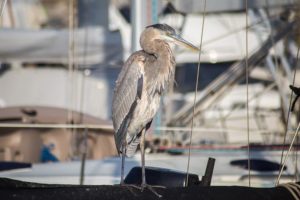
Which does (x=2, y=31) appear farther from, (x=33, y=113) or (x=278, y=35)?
(x=278, y=35)

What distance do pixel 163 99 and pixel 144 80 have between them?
613 cm

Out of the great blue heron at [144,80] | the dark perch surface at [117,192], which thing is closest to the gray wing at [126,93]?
the great blue heron at [144,80]

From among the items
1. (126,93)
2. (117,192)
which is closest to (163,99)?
(126,93)

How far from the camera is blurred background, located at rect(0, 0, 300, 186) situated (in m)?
9.45

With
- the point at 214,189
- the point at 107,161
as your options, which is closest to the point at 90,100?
the point at 107,161

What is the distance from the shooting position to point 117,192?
4.27 metres

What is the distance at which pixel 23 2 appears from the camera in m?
19.1

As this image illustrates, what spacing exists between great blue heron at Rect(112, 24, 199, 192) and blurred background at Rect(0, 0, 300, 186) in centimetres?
266

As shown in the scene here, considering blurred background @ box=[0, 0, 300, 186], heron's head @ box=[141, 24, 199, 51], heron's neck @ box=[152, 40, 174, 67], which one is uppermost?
heron's head @ box=[141, 24, 199, 51]

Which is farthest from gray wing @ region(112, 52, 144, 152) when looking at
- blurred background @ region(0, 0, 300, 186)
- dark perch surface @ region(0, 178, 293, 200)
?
blurred background @ region(0, 0, 300, 186)

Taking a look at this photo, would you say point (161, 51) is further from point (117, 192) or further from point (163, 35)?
point (117, 192)

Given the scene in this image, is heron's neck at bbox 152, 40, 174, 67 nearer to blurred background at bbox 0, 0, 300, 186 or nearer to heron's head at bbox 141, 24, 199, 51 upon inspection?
heron's head at bbox 141, 24, 199, 51

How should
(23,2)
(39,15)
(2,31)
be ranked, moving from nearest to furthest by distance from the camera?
(2,31) < (23,2) < (39,15)

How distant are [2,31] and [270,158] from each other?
734 centimetres
